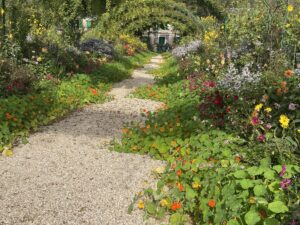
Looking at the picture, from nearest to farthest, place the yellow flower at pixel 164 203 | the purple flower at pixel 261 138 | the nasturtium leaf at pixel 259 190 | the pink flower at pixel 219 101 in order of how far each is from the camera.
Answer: the nasturtium leaf at pixel 259 190
the yellow flower at pixel 164 203
the purple flower at pixel 261 138
the pink flower at pixel 219 101

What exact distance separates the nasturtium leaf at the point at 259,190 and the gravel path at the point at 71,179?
1.17 metres

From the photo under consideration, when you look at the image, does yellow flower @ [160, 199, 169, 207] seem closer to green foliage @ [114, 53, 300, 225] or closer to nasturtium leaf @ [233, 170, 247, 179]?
green foliage @ [114, 53, 300, 225]

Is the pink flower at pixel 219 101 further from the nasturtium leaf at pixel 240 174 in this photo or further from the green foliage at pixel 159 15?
the green foliage at pixel 159 15

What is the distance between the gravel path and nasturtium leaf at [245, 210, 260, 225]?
1.15 meters

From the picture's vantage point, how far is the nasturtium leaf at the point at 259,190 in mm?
3312

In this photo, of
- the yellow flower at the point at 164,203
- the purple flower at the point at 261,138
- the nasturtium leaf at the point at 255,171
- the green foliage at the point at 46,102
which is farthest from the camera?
the green foliage at the point at 46,102

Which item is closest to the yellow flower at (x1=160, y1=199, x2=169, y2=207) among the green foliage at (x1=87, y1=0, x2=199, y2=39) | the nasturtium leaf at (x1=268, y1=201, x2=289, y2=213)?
the nasturtium leaf at (x1=268, y1=201, x2=289, y2=213)

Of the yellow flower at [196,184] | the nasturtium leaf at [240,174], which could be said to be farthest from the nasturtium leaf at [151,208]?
the nasturtium leaf at [240,174]

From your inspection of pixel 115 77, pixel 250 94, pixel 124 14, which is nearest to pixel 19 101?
pixel 250 94

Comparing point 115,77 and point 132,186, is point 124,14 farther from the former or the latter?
point 132,186

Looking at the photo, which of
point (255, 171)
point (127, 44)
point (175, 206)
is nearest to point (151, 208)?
point (175, 206)

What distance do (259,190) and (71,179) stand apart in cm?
233

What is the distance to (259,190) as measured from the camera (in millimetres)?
3338

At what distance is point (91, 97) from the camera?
941 centimetres
